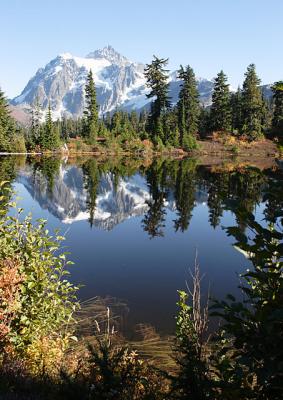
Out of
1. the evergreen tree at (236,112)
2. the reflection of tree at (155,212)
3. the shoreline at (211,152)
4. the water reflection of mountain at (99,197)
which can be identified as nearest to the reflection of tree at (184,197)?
the water reflection of mountain at (99,197)

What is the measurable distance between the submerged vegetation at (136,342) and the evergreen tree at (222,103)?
83636mm

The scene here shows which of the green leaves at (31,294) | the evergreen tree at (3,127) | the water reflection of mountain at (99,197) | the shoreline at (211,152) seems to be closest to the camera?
the green leaves at (31,294)

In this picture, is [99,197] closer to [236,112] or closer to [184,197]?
[184,197]

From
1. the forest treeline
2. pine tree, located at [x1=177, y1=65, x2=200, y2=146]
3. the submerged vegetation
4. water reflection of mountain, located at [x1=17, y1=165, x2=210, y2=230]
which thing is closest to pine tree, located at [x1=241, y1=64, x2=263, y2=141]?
the forest treeline

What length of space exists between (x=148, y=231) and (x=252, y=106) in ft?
241

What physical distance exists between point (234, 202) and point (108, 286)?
10528 millimetres

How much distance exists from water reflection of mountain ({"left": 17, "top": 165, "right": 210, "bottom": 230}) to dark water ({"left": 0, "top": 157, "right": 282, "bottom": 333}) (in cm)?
8

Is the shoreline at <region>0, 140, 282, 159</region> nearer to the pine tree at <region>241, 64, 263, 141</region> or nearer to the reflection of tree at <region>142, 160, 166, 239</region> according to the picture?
the pine tree at <region>241, 64, 263, 141</region>

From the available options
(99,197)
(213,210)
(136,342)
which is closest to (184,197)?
(213,210)

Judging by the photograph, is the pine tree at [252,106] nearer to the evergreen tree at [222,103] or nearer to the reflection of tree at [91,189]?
the evergreen tree at [222,103]

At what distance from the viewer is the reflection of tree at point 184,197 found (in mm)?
23309

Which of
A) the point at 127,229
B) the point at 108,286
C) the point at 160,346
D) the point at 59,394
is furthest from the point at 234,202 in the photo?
the point at 127,229

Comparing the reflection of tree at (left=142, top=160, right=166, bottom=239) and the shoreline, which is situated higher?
the shoreline

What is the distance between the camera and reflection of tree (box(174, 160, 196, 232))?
76.5ft
